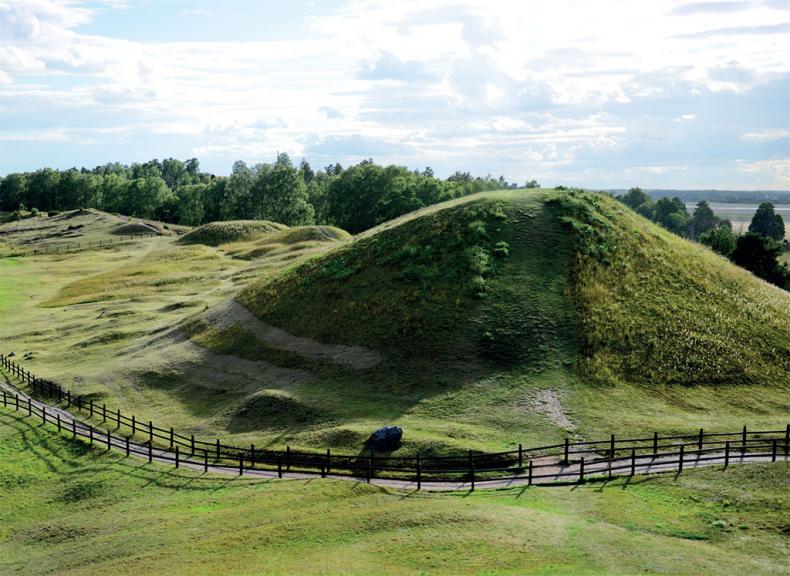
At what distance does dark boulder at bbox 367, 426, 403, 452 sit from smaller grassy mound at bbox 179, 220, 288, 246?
105913 millimetres

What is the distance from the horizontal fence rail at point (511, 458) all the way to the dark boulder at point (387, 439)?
55 centimetres

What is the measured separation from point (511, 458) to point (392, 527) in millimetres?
10613

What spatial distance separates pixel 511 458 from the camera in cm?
3847

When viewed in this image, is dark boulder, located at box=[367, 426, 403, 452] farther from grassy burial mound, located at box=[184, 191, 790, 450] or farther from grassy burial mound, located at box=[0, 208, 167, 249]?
grassy burial mound, located at box=[0, 208, 167, 249]

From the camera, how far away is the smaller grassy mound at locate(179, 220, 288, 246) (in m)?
141

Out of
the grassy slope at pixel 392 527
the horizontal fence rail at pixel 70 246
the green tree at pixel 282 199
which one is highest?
the green tree at pixel 282 199

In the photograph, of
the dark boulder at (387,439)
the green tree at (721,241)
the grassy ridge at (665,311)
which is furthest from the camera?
the green tree at (721,241)

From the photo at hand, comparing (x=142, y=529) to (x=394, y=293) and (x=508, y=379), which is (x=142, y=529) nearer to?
(x=508, y=379)

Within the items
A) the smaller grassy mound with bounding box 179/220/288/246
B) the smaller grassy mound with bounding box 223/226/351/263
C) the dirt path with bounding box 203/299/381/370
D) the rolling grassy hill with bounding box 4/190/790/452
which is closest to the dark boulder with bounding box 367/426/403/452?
the rolling grassy hill with bounding box 4/190/790/452

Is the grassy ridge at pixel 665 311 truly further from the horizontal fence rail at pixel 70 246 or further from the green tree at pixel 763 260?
the horizontal fence rail at pixel 70 246

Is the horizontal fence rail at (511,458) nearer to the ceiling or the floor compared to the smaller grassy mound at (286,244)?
nearer to the floor

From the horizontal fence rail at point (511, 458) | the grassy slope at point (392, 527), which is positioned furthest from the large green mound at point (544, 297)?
the grassy slope at point (392, 527)

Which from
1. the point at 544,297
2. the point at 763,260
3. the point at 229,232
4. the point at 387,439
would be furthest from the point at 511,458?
the point at 229,232

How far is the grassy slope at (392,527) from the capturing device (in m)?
26.4
